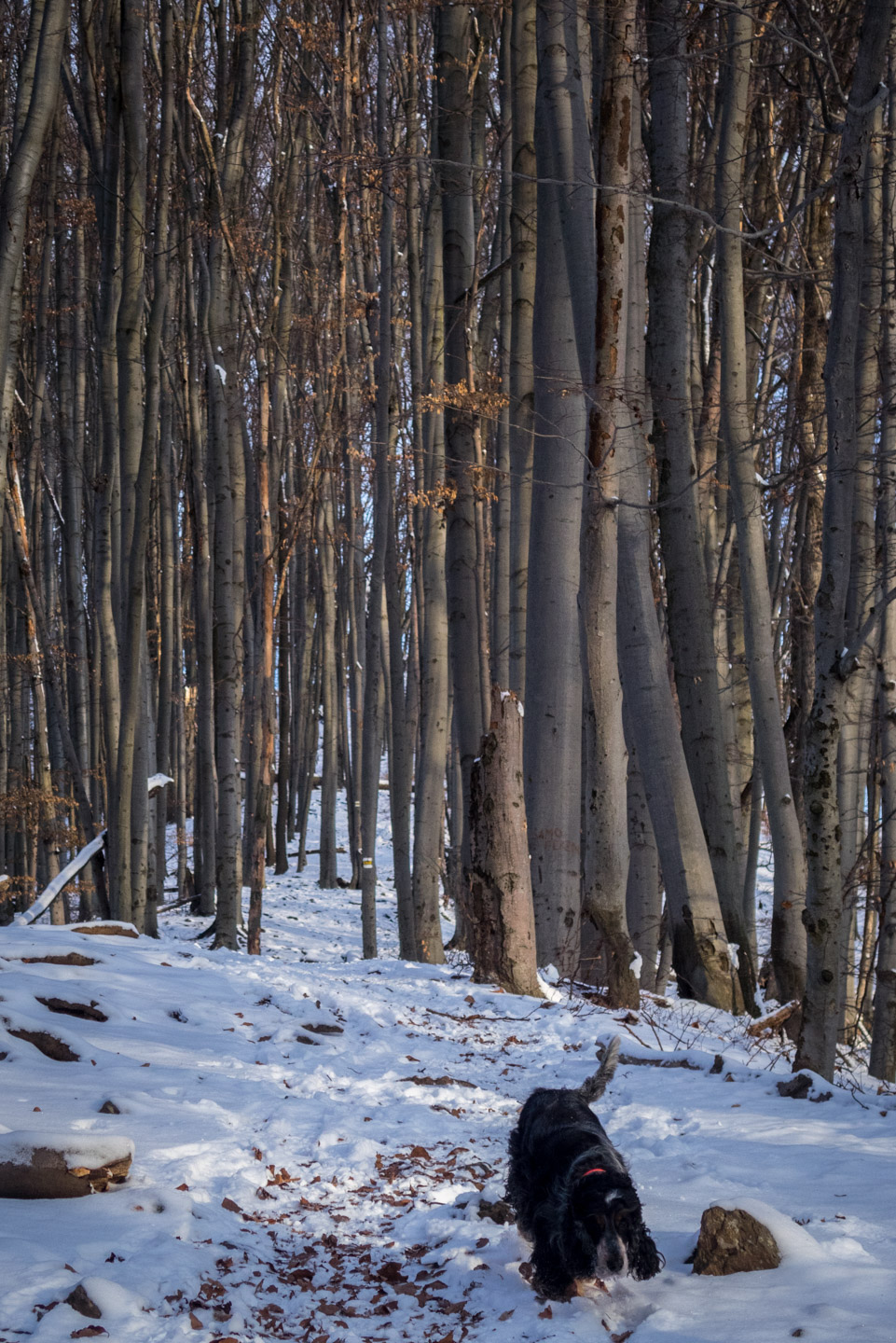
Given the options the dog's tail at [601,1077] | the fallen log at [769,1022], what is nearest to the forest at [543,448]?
the fallen log at [769,1022]

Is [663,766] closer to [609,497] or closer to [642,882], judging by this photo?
[609,497]

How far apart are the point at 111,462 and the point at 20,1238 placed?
9354mm

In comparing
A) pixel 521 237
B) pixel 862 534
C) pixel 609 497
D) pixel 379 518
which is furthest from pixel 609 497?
pixel 379 518

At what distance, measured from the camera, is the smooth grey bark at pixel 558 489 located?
7.57 meters

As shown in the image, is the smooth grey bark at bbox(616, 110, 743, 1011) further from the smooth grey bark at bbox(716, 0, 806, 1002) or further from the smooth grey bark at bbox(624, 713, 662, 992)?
the smooth grey bark at bbox(624, 713, 662, 992)

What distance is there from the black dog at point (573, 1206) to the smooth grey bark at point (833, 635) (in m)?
2.27

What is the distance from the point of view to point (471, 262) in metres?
9.72

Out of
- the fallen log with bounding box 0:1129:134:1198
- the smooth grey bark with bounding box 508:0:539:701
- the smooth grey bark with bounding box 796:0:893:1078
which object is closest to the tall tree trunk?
the smooth grey bark with bounding box 508:0:539:701

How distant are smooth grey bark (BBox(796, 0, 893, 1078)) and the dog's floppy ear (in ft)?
8.17

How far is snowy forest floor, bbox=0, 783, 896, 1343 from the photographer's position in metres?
2.58

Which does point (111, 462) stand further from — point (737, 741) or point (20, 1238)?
point (20, 1238)

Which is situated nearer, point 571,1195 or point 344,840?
point 571,1195

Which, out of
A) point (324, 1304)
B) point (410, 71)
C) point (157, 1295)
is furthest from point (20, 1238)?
point (410, 71)

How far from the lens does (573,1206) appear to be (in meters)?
2.66
